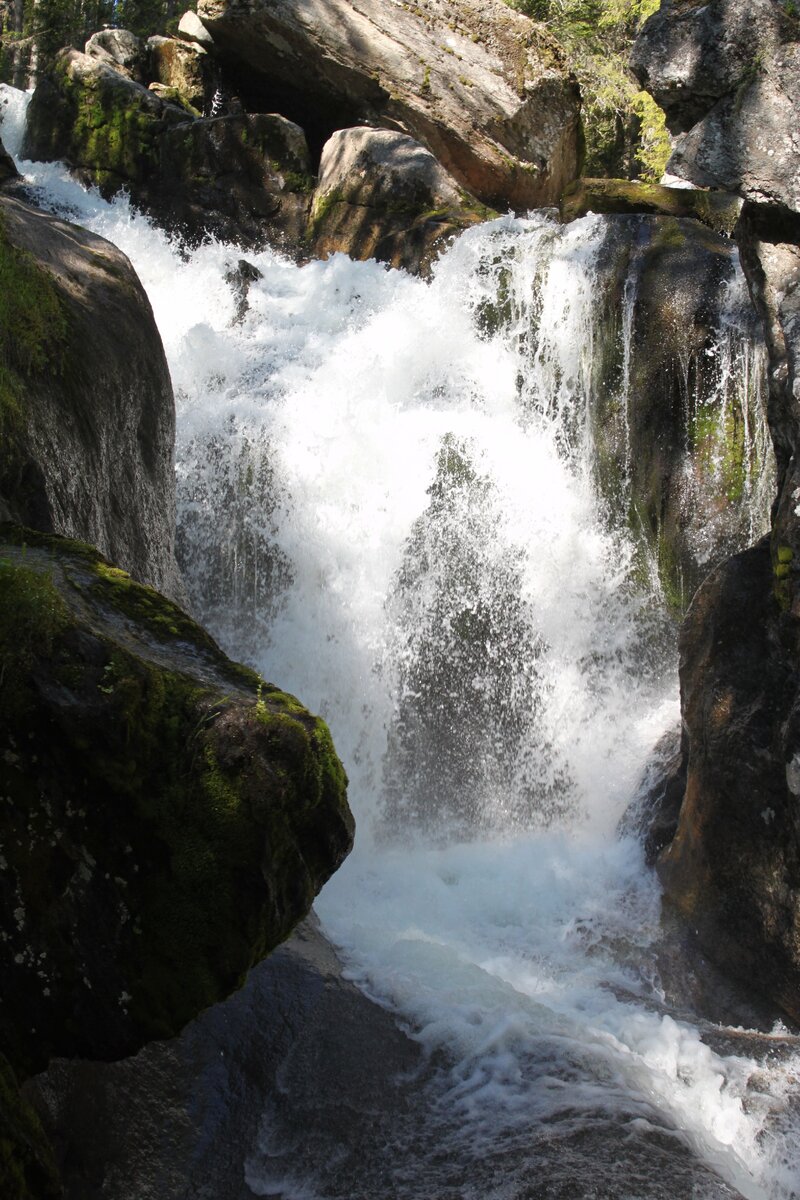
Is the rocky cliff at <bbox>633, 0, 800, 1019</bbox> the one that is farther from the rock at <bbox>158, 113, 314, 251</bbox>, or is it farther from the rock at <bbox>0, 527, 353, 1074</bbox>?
the rock at <bbox>158, 113, 314, 251</bbox>

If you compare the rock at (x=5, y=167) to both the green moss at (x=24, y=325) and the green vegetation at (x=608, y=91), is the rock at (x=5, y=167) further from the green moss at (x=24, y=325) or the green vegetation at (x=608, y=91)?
the green vegetation at (x=608, y=91)

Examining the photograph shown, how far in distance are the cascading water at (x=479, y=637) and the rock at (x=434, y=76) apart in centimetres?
335

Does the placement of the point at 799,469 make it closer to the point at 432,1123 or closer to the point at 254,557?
the point at 432,1123

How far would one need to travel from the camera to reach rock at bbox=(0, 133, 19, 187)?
12211 mm

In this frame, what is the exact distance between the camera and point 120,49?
1752 cm

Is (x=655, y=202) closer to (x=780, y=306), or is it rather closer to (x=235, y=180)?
(x=235, y=180)

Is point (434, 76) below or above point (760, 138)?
above

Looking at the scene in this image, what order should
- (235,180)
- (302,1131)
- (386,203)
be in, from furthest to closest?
(235,180) < (386,203) < (302,1131)

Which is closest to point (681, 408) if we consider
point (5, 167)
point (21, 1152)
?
point (21, 1152)

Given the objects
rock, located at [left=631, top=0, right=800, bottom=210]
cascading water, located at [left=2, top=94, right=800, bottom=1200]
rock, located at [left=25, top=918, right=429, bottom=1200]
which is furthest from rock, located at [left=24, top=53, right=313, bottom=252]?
rock, located at [left=25, top=918, right=429, bottom=1200]

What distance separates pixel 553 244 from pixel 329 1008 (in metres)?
8.68

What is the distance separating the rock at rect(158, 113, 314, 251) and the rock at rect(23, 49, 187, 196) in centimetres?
40

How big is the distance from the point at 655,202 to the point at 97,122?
8146mm

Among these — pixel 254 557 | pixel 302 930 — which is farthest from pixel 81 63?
pixel 302 930
